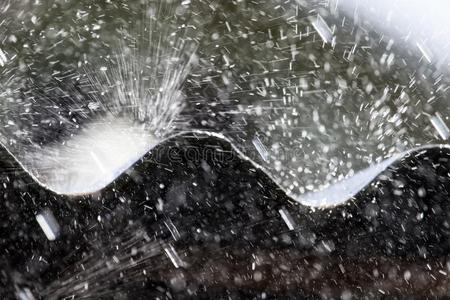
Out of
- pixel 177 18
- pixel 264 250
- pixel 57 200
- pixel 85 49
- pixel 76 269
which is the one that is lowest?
pixel 76 269

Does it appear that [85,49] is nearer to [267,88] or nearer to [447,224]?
[267,88]

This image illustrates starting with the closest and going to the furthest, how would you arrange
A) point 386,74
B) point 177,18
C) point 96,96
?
1. point 386,74
2. point 177,18
3. point 96,96

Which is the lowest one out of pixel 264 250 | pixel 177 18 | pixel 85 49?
pixel 264 250

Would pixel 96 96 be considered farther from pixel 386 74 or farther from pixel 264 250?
pixel 386 74

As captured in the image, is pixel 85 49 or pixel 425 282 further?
pixel 85 49

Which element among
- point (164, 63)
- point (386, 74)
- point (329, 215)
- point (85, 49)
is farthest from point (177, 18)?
point (329, 215)

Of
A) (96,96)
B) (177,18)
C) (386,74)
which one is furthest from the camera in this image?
(96,96)

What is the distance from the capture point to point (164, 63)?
5.76 feet

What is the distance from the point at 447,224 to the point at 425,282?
0.60 feet

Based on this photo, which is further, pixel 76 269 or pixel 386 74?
pixel 76 269

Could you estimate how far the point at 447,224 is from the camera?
1.60m

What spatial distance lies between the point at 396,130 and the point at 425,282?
1.50ft

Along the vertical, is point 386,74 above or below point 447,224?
above

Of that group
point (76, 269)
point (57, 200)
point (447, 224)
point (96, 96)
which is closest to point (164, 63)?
point (96, 96)
